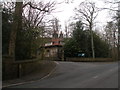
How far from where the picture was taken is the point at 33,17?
39.9 metres

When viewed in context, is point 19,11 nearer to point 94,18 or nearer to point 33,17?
point 33,17

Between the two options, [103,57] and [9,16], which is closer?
[9,16]

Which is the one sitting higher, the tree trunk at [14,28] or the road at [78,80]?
the tree trunk at [14,28]

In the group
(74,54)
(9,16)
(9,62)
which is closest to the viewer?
(9,62)

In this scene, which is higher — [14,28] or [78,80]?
[14,28]

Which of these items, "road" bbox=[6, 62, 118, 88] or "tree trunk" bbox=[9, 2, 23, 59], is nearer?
"road" bbox=[6, 62, 118, 88]

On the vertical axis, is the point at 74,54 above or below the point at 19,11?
below

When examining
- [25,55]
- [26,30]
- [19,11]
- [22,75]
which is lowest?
[22,75]

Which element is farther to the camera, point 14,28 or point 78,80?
point 14,28

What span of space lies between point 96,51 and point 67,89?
45882mm

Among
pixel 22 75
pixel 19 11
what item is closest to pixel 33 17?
pixel 19 11

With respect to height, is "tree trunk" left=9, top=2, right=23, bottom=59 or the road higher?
"tree trunk" left=9, top=2, right=23, bottom=59

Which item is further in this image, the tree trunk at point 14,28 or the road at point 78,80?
the tree trunk at point 14,28

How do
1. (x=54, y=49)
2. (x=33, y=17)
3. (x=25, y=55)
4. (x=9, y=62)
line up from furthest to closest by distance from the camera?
(x=54, y=49), (x=33, y=17), (x=25, y=55), (x=9, y=62)
